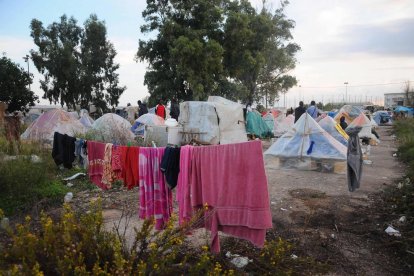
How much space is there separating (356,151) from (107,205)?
179 inches

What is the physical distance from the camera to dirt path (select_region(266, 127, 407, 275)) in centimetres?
A: 418

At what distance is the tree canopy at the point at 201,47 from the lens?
2009 centimetres

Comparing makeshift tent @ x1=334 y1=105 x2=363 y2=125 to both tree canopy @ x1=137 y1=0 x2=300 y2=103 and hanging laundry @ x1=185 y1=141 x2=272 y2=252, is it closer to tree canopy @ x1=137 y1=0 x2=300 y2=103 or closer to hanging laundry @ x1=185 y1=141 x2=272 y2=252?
tree canopy @ x1=137 y1=0 x2=300 y2=103

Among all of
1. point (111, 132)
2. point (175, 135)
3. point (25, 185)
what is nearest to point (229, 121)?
point (175, 135)

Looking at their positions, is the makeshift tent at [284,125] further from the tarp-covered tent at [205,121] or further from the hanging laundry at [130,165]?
the hanging laundry at [130,165]

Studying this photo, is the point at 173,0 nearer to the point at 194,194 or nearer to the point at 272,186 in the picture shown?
the point at 272,186

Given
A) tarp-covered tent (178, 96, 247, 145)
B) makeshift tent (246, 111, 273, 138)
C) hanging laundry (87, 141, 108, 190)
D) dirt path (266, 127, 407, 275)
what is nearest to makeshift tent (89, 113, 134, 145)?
tarp-covered tent (178, 96, 247, 145)

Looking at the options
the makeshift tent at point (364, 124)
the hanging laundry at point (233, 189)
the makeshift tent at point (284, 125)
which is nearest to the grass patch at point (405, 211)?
the hanging laundry at point (233, 189)

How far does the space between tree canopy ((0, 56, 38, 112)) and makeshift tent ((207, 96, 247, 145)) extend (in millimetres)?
12818

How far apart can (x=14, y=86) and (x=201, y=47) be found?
10460 millimetres

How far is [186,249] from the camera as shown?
4.30m

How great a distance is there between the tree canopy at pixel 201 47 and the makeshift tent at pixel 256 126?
4722 mm

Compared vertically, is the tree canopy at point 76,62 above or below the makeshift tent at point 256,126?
above

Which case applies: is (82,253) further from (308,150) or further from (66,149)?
(308,150)
